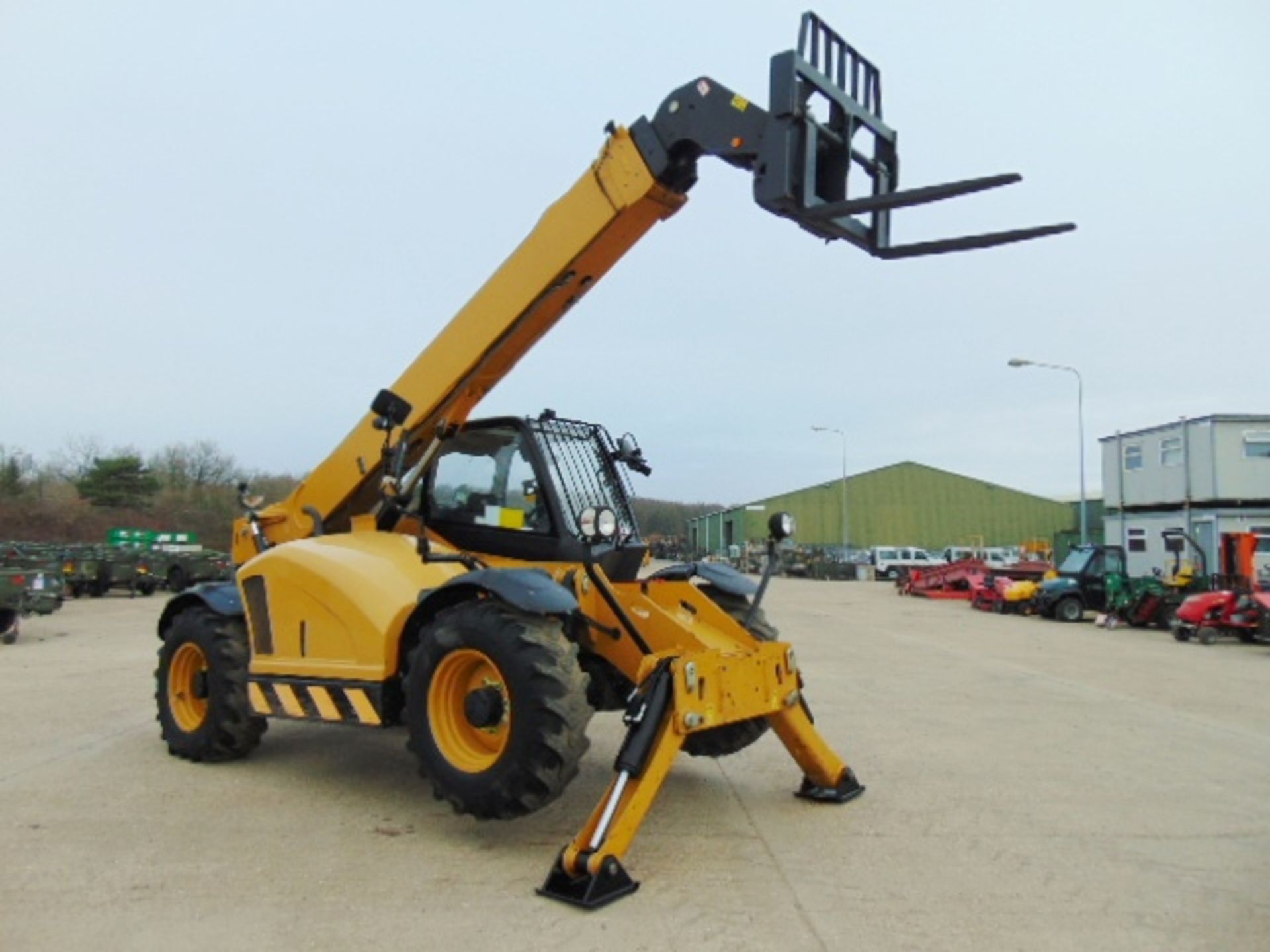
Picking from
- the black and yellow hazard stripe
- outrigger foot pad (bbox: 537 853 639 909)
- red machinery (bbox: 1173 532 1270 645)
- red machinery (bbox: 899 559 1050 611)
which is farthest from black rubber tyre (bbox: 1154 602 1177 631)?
outrigger foot pad (bbox: 537 853 639 909)

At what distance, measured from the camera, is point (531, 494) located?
21.5 ft

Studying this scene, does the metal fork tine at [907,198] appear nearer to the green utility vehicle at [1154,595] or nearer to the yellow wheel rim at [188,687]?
the yellow wheel rim at [188,687]

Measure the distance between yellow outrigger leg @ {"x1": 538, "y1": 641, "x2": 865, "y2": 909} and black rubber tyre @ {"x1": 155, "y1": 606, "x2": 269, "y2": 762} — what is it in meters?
3.17

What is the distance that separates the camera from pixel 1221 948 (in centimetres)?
414

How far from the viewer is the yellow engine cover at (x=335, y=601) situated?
239 inches

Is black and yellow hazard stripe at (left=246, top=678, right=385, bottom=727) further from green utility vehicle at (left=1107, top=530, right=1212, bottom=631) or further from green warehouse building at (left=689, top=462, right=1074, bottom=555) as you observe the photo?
green warehouse building at (left=689, top=462, right=1074, bottom=555)

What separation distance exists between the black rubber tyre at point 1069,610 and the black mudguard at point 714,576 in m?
20.8

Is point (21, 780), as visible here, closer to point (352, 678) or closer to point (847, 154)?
point (352, 678)

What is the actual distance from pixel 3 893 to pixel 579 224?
460cm

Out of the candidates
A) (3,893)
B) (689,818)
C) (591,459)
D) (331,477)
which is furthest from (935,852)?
(331,477)

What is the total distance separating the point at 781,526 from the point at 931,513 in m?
66.2

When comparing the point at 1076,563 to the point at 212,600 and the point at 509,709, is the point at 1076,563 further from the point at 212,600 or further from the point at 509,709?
the point at 509,709

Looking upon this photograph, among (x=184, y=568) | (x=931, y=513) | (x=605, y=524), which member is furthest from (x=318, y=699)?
(x=931, y=513)

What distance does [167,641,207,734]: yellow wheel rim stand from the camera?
7555 mm
